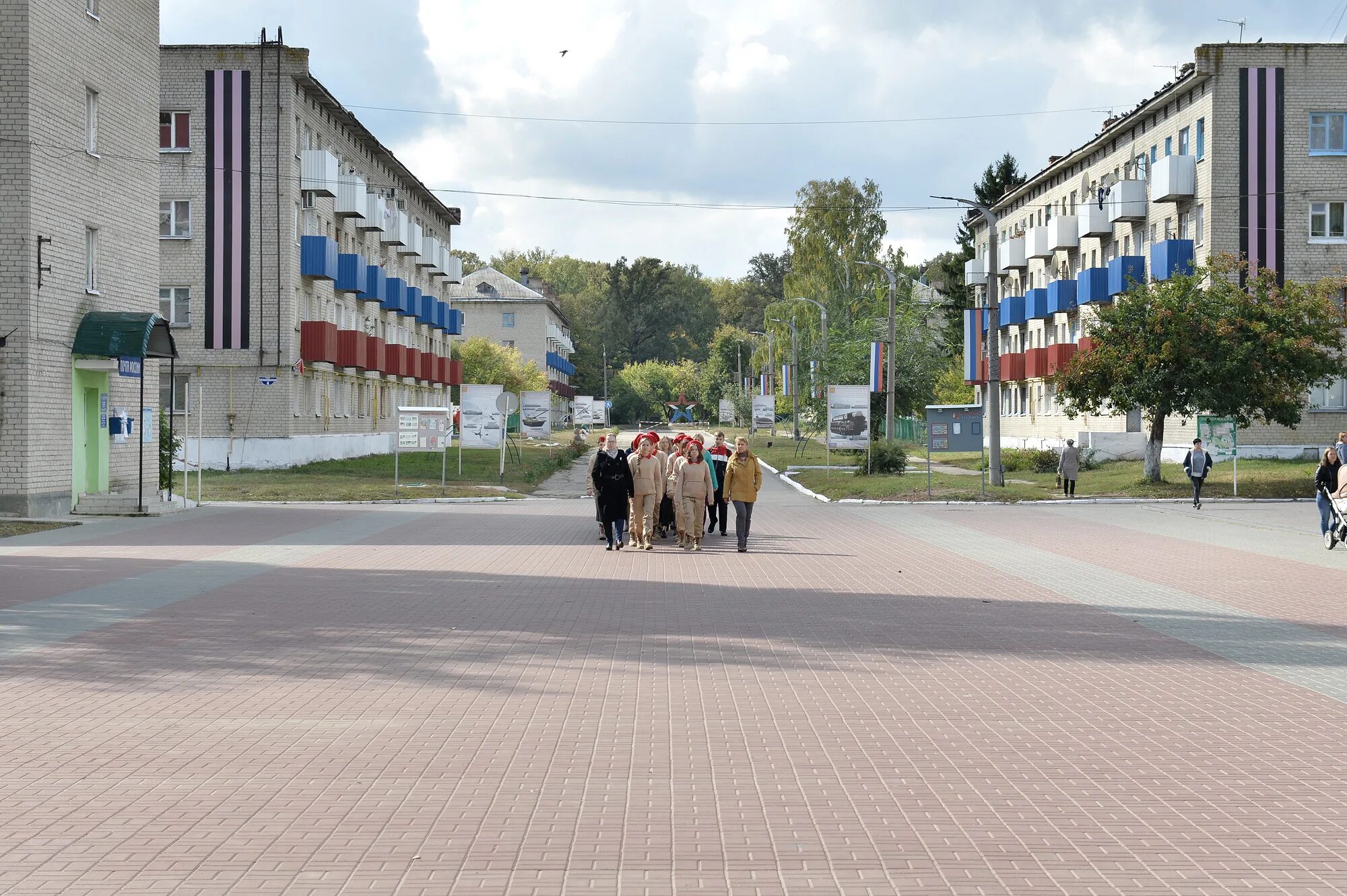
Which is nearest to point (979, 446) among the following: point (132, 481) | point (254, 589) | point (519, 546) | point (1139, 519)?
point (1139, 519)

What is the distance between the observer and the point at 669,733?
8055mm

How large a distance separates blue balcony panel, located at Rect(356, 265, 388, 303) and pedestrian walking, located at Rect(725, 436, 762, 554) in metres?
34.2

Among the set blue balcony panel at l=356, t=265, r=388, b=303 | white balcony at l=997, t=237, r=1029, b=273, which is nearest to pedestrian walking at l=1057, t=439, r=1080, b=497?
blue balcony panel at l=356, t=265, r=388, b=303

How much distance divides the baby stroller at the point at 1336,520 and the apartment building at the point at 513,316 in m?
100.0

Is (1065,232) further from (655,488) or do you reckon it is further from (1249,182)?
(655,488)

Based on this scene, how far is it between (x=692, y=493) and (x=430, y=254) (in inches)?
Answer: 1994

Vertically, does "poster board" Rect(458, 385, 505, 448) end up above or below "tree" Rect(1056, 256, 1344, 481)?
below

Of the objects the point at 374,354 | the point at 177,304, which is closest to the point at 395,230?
the point at 374,354

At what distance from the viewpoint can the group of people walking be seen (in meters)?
21.6

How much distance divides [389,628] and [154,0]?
23.9 m

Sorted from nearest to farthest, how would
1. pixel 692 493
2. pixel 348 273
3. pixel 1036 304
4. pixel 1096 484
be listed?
pixel 692 493, pixel 1096 484, pixel 348 273, pixel 1036 304

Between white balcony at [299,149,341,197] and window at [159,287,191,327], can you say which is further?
white balcony at [299,149,341,197]

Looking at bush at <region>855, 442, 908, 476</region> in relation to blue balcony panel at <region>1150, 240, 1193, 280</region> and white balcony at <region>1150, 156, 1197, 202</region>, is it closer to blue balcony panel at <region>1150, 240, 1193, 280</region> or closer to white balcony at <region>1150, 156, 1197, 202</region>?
blue balcony panel at <region>1150, 240, 1193, 280</region>

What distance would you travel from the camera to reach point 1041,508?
107ft
